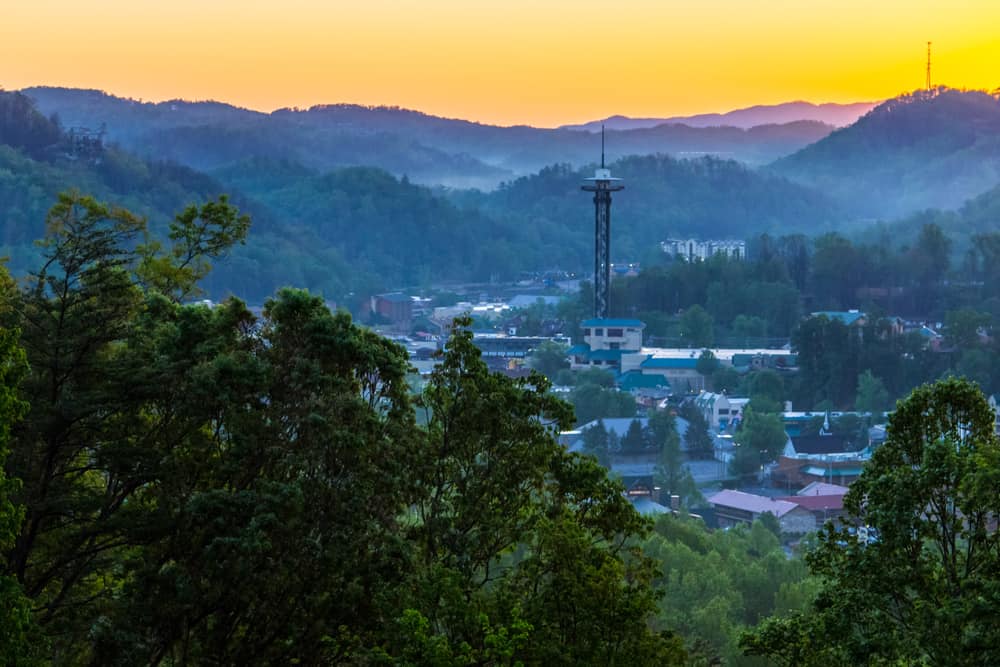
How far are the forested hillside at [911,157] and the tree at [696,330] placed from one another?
241 ft

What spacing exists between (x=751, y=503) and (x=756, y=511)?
116 cm

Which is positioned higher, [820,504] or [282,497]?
[282,497]

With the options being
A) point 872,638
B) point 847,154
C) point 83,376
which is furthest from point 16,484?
point 847,154

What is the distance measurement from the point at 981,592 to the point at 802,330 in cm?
5072

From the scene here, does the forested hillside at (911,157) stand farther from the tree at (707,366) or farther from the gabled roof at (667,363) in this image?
the tree at (707,366)

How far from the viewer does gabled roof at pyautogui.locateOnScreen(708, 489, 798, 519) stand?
1379 inches

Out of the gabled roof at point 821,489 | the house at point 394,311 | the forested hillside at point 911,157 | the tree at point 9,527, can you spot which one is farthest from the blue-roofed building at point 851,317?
the forested hillside at point 911,157

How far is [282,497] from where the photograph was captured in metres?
7.91

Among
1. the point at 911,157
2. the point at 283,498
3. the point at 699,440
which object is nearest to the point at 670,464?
the point at 699,440

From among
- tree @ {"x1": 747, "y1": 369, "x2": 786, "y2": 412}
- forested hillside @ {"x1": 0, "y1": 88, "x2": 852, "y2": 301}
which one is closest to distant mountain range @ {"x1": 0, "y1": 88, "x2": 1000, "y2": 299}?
forested hillside @ {"x1": 0, "y1": 88, "x2": 852, "y2": 301}

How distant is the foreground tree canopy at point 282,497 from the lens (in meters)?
7.90

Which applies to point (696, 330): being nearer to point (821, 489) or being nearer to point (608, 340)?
point (608, 340)

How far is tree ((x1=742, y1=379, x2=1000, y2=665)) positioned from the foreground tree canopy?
2.86ft

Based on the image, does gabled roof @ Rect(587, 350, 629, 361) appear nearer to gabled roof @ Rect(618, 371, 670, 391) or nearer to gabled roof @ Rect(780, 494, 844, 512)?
gabled roof @ Rect(618, 371, 670, 391)
